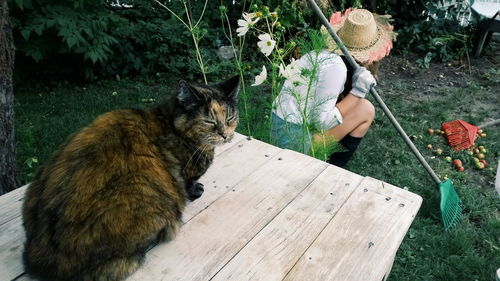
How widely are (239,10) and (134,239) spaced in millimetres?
5029

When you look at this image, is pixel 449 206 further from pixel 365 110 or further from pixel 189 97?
pixel 189 97

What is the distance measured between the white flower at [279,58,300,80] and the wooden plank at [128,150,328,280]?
0.48 m

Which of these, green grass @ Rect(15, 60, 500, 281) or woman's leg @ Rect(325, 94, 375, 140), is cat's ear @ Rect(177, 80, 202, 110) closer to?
green grass @ Rect(15, 60, 500, 281)

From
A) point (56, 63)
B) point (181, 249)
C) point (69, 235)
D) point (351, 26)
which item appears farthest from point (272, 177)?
point (56, 63)

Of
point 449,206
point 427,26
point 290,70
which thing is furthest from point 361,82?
point 427,26

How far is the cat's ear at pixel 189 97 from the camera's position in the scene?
5.35ft

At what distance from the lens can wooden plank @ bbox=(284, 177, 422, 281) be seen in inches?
55.0

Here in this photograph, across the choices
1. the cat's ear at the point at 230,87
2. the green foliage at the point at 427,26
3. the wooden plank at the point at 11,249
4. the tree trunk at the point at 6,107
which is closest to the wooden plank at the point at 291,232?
the cat's ear at the point at 230,87

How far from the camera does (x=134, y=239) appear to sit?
4.25ft

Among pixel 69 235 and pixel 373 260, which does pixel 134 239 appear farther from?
pixel 373 260

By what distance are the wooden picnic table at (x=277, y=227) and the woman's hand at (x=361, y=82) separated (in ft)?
3.14

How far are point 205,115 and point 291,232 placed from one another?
0.65 metres

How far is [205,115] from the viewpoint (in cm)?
171

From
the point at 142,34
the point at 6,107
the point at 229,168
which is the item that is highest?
the point at 6,107
